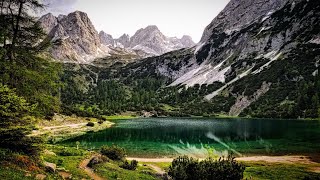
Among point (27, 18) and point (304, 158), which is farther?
point (304, 158)

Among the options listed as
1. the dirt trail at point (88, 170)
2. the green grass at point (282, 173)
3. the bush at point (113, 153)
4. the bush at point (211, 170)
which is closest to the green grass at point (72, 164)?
the dirt trail at point (88, 170)

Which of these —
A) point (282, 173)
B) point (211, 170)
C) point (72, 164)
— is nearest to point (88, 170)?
point (72, 164)

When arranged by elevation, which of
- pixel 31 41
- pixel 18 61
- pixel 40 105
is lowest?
pixel 40 105

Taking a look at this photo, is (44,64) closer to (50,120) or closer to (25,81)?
(25,81)

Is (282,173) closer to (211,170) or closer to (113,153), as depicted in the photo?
(211,170)

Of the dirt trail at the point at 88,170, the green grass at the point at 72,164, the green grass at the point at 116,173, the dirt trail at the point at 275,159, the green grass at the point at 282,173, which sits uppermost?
the green grass at the point at 72,164

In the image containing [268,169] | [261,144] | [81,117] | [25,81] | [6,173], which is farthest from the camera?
[81,117]

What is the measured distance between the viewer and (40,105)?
88.3 feet

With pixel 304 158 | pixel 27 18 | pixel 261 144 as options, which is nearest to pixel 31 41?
pixel 27 18

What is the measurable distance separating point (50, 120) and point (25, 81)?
73.1 metres

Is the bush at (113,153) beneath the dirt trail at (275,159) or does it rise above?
above

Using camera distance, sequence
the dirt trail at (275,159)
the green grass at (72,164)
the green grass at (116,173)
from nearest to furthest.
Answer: the green grass at (72,164)
the green grass at (116,173)
the dirt trail at (275,159)

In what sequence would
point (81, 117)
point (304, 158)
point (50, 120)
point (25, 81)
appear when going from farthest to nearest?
point (81, 117), point (50, 120), point (304, 158), point (25, 81)

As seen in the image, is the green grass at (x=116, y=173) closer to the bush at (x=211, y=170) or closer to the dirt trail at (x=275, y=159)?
the bush at (x=211, y=170)
